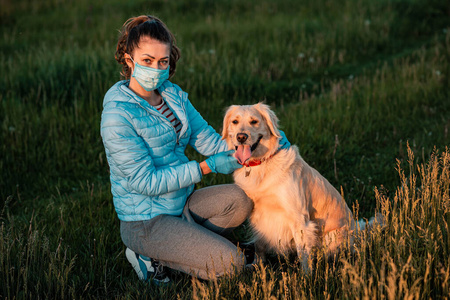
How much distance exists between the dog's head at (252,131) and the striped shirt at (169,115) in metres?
0.42

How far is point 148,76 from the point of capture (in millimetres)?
3260

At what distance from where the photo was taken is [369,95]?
20.7ft

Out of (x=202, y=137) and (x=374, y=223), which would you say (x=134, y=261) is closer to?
(x=202, y=137)

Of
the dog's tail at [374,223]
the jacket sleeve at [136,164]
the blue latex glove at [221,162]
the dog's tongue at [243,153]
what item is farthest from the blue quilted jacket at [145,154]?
the dog's tail at [374,223]

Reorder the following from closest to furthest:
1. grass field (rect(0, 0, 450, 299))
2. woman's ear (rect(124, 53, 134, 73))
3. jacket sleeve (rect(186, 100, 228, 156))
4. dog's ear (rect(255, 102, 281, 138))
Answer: grass field (rect(0, 0, 450, 299))
woman's ear (rect(124, 53, 134, 73))
dog's ear (rect(255, 102, 281, 138))
jacket sleeve (rect(186, 100, 228, 156))

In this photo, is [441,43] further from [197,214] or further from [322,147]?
[197,214]

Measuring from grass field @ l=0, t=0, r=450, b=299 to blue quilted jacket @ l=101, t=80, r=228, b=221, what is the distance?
0.56 m

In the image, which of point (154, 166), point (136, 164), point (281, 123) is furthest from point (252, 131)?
point (281, 123)

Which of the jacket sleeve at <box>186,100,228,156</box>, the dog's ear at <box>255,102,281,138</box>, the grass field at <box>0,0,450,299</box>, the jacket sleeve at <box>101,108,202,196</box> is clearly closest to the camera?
the grass field at <box>0,0,450,299</box>

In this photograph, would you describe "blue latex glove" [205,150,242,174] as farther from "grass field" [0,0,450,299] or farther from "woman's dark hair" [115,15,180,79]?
"woman's dark hair" [115,15,180,79]

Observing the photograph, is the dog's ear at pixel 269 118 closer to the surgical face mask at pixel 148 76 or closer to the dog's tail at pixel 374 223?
the surgical face mask at pixel 148 76

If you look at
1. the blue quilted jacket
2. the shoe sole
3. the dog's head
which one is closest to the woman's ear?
the blue quilted jacket

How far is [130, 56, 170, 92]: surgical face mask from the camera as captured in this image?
128 inches

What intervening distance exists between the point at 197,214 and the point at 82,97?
3.29 meters
